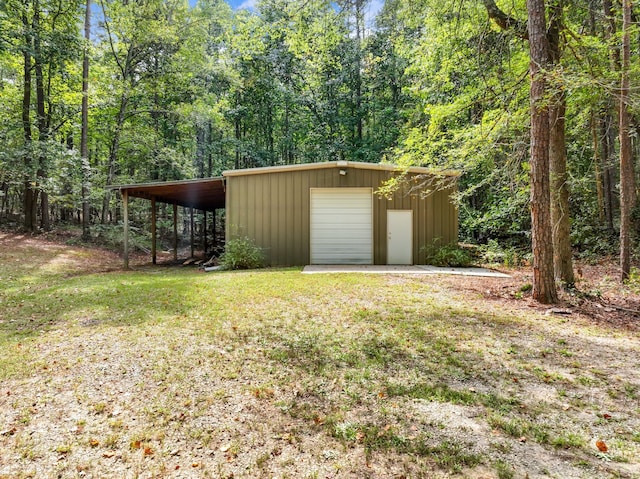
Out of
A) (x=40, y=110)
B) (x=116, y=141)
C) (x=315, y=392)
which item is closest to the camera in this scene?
(x=315, y=392)

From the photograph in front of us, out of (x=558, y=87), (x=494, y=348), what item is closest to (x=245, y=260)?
(x=494, y=348)

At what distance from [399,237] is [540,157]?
5.22 metres

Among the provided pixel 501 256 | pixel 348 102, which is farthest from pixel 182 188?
pixel 348 102

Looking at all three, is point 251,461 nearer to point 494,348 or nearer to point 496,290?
point 494,348

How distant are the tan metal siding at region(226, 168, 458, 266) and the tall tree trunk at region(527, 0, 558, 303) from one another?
481cm

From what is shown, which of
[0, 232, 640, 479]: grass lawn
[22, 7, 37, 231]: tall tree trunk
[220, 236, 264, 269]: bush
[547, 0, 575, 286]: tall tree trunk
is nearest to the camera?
[0, 232, 640, 479]: grass lawn

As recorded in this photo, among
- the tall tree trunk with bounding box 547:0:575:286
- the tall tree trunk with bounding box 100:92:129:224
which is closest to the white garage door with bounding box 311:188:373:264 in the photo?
the tall tree trunk with bounding box 547:0:575:286

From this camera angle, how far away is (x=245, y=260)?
910 centimetres

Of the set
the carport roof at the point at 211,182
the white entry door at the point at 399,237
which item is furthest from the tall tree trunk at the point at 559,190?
the white entry door at the point at 399,237

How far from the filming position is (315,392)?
2.53 meters

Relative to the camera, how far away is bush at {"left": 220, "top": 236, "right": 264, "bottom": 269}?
9078 mm

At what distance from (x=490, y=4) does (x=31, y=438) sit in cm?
788

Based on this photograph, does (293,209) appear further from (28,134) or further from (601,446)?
(28,134)

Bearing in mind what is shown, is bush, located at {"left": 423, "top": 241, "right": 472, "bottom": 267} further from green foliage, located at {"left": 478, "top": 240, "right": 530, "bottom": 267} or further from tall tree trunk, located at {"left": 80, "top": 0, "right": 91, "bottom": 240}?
tall tree trunk, located at {"left": 80, "top": 0, "right": 91, "bottom": 240}
